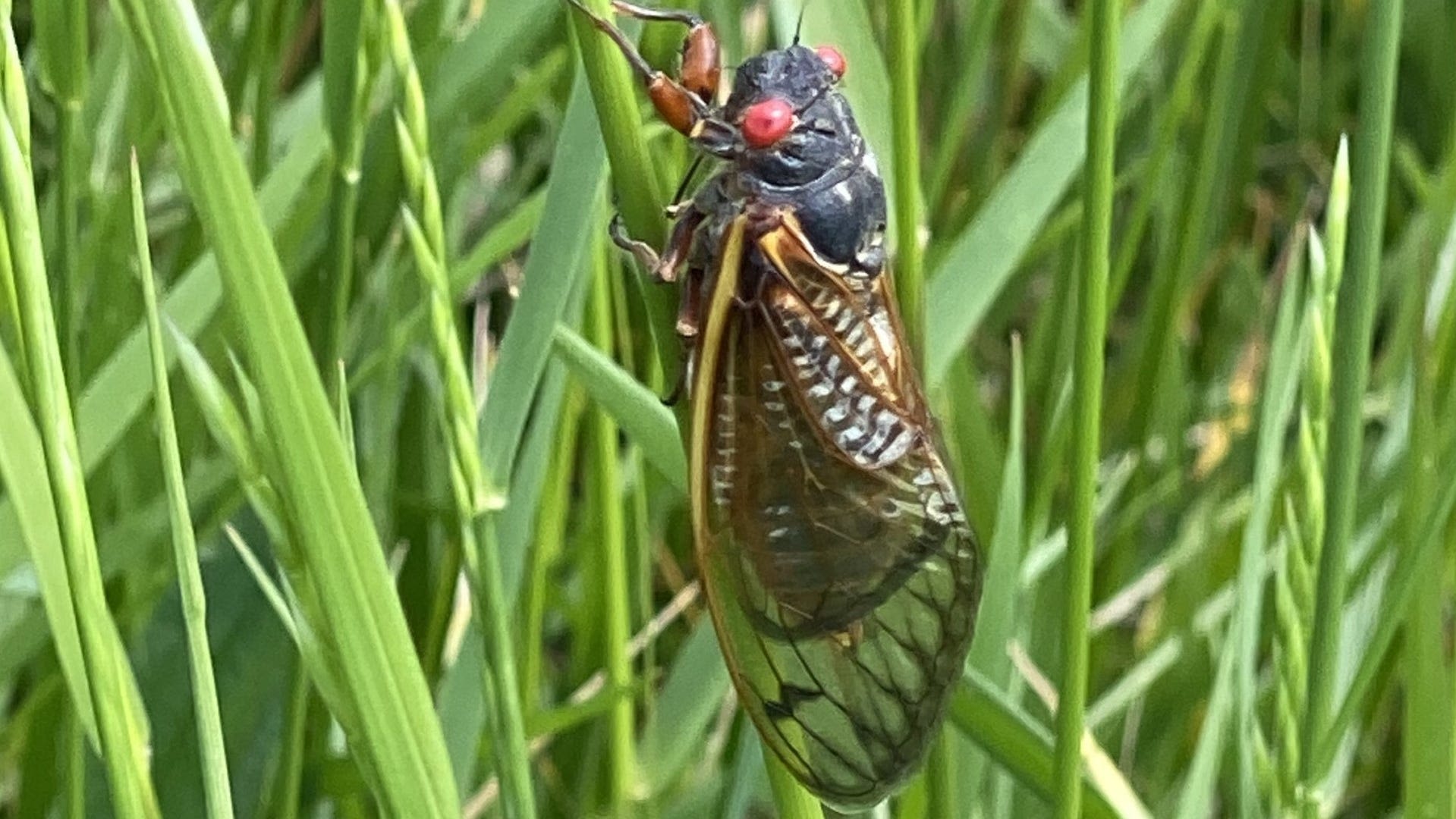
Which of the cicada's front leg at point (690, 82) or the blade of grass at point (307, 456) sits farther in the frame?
the cicada's front leg at point (690, 82)

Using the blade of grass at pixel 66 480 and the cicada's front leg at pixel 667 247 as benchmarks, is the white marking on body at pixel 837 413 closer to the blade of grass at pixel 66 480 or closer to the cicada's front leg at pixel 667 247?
the cicada's front leg at pixel 667 247

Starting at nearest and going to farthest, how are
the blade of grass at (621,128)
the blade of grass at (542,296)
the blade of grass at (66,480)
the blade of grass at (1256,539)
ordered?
the blade of grass at (66,480), the blade of grass at (621,128), the blade of grass at (542,296), the blade of grass at (1256,539)

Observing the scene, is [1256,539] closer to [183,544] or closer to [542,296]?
[542,296]

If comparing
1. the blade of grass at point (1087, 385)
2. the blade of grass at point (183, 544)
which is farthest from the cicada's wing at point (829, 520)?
the blade of grass at point (183, 544)

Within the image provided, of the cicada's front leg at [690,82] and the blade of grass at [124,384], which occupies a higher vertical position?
the cicada's front leg at [690,82]

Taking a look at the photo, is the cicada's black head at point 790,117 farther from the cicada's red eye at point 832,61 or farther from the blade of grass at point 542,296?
the blade of grass at point 542,296

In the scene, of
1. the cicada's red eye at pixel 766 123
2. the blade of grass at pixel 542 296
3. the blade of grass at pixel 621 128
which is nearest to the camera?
the blade of grass at pixel 621 128

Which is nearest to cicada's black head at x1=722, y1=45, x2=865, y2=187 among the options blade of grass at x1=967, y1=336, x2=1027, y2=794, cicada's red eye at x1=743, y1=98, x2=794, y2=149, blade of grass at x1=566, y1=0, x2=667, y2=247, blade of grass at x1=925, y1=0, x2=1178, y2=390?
cicada's red eye at x1=743, y1=98, x2=794, y2=149

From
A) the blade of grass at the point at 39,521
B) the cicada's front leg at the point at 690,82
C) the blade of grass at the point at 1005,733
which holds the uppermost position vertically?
the cicada's front leg at the point at 690,82
